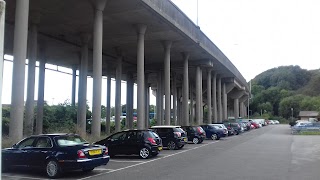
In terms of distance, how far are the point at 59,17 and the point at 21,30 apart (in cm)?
985

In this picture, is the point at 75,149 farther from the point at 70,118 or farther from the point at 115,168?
the point at 70,118

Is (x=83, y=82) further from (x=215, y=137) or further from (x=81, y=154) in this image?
(x=81, y=154)

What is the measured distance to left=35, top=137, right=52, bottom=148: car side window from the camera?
11.6 meters

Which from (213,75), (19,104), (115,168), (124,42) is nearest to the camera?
(115,168)

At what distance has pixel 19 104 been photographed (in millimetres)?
19078

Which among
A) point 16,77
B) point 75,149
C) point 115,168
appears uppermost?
point 16,77

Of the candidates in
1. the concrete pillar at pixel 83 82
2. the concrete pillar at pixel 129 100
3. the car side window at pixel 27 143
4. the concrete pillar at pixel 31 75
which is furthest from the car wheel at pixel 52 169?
the concrete pillar at pixel 129 100

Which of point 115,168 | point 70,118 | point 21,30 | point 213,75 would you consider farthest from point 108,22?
point 213,75

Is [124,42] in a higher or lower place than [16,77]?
higher

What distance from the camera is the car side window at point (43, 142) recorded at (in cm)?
1162

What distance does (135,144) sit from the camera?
17.2 metres

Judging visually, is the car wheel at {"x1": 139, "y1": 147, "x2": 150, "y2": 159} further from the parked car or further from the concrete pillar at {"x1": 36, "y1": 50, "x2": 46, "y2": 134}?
the concrete pillar at {"x1": 36, "y1": 50, "x2": 46, "y2": 134}

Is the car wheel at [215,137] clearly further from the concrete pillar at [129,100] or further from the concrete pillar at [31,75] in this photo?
the concrete pillar at [129,100]

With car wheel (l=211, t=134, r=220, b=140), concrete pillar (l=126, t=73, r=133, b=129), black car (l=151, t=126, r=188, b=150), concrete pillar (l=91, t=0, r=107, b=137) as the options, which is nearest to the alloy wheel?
black car (l=151, t=126, r=188, b=150)
